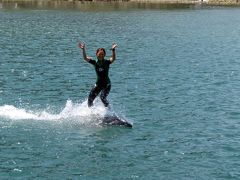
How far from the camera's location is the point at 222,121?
28.7 m

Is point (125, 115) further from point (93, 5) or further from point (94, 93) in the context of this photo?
point (93, 5)

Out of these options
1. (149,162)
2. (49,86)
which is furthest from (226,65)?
(149,162)

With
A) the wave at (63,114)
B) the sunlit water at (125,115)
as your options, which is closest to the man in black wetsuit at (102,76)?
the wave at (63,114)

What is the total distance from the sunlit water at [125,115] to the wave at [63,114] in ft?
0.19

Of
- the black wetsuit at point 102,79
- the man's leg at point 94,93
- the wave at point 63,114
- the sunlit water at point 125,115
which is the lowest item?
the sunlit water at point 125,115

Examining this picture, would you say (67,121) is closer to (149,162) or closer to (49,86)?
(149,162)

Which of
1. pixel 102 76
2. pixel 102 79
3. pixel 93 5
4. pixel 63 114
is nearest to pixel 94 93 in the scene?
pixel 102 79

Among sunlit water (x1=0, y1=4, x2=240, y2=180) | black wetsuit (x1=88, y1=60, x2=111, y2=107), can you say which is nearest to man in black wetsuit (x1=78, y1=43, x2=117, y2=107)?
black wetsuit (x1=88, y1=60, x2=111, y2=107)

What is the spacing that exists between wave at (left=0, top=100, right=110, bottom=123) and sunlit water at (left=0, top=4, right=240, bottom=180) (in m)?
0.06

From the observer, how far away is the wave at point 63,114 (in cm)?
2759

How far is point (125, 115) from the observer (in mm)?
29547

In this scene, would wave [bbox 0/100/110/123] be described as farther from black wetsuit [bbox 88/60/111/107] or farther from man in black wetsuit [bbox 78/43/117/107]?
black wetsuit [bbox 88/60/111/107]

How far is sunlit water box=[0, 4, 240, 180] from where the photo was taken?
2108 cm

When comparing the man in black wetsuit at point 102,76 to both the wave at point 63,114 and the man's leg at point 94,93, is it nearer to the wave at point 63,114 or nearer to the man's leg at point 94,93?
the man's leg at point 94,93
